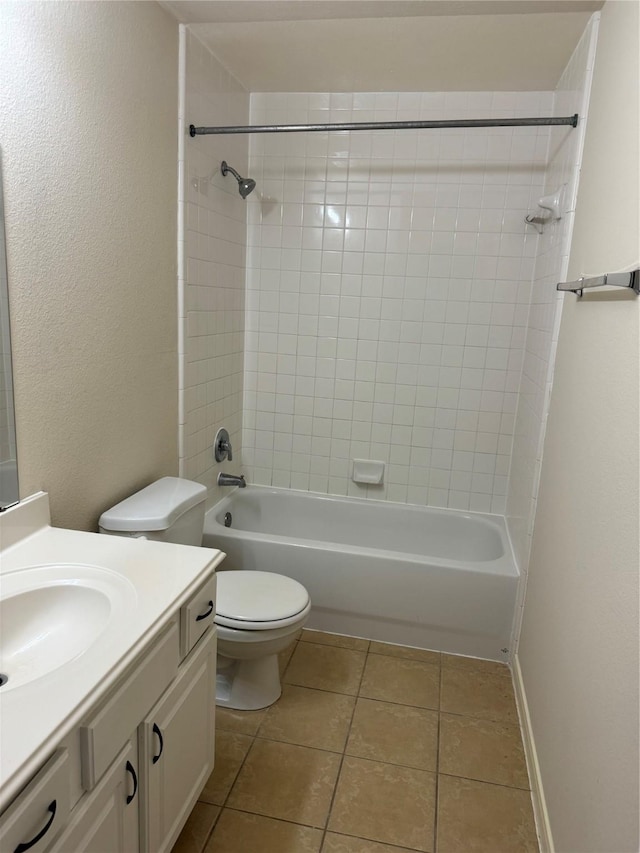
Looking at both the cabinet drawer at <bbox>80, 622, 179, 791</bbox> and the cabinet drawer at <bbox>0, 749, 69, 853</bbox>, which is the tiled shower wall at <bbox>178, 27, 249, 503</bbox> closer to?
the cabinet drawer at <bbox>80, 622, 179, 791</bbox>

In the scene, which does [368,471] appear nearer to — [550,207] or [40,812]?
[550,207]

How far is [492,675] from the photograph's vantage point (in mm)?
2412

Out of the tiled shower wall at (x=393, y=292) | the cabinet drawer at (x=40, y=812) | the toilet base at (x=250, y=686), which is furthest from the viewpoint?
the tiled shower wall at (x=393, y=292)

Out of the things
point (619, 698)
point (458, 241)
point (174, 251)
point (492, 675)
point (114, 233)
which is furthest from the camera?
point (458, 241)

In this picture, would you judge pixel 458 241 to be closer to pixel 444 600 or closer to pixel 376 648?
pixel 444 600

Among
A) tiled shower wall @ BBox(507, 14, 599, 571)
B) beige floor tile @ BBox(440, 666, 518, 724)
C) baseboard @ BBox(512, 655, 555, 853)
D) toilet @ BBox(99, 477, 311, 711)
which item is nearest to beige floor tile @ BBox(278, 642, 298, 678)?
toilet @ BBox(99, 477, 311, 711)

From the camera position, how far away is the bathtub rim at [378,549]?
246 centimetres

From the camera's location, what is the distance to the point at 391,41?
7.13 feet

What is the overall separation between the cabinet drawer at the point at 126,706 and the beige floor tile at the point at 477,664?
1.51 m

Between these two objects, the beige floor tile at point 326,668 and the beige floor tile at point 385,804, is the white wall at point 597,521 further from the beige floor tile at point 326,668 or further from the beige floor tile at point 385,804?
the beige floor tile at point 326,668

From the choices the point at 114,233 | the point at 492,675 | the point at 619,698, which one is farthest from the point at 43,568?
the point at 492,675

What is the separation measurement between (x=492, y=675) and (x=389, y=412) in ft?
4.25

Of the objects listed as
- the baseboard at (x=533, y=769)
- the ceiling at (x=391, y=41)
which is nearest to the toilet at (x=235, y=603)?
the baseboard at (x=533, y=769)

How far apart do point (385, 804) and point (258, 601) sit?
0.73m
